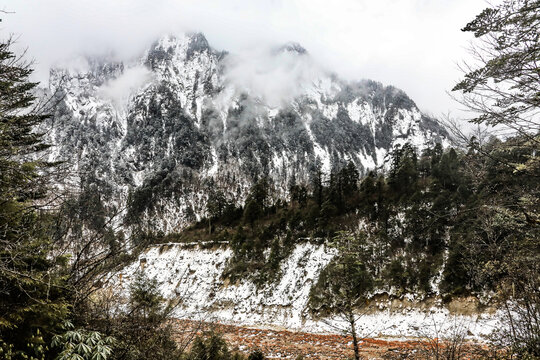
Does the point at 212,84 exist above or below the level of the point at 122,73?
below

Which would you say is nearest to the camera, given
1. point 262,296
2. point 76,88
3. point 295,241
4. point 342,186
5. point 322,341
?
point 322,341

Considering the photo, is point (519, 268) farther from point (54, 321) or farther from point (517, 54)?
point (54, 321)

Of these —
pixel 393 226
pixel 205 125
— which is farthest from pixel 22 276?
pixel 205 125

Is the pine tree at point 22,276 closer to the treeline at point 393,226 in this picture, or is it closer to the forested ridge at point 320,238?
the forested ridge at point 320,238

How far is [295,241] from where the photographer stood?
32.7m

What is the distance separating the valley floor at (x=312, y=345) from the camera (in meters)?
15.0

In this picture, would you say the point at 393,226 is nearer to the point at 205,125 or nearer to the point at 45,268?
the point at 45,268

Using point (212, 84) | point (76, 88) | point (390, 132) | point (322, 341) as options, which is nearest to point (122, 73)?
point (76, 88)

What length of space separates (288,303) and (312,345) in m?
8.10

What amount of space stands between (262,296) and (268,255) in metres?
5.72

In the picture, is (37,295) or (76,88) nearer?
(37,295)

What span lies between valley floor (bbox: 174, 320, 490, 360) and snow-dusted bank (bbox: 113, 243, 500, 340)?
43.4 inches

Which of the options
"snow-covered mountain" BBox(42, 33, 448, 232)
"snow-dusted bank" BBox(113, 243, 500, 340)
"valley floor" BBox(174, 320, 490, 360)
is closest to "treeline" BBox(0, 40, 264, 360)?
"valley floor" BBox(174, 320, 490, 360)

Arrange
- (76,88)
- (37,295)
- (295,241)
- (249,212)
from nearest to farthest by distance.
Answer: (37,295) → (295,241) → (249,212) → (76,88)
